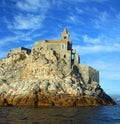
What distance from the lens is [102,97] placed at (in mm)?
88500

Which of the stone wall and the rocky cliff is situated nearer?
→ the rocky cliff

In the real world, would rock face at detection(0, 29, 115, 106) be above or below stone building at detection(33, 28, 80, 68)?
below

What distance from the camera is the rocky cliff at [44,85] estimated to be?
251ft

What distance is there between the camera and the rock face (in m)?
76.7

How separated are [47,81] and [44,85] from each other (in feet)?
7.73

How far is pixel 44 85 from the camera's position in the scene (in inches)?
3115

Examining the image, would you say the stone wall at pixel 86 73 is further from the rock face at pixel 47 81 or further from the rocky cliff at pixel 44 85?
the rocky cliff at pixel 44 85

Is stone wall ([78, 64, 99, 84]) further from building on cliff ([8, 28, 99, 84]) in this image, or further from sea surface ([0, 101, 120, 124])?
sea surface ([0, 101, 120, 124])

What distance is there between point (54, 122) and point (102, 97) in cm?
4886

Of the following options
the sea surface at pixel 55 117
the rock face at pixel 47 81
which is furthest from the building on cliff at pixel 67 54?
the sea surface at pixel 55 117

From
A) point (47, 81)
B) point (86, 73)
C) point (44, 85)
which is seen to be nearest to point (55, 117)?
point (44, 85)

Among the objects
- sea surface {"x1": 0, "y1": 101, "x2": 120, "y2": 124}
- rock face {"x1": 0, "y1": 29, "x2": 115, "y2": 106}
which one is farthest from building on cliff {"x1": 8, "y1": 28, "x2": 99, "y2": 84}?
sea surface {"x1": 0, "y1": 101, "x2": 120, "y2": 124}

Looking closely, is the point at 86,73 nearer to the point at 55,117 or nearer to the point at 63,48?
the point at 63,48

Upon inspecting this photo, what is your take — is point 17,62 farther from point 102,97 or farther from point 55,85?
point 102,97
